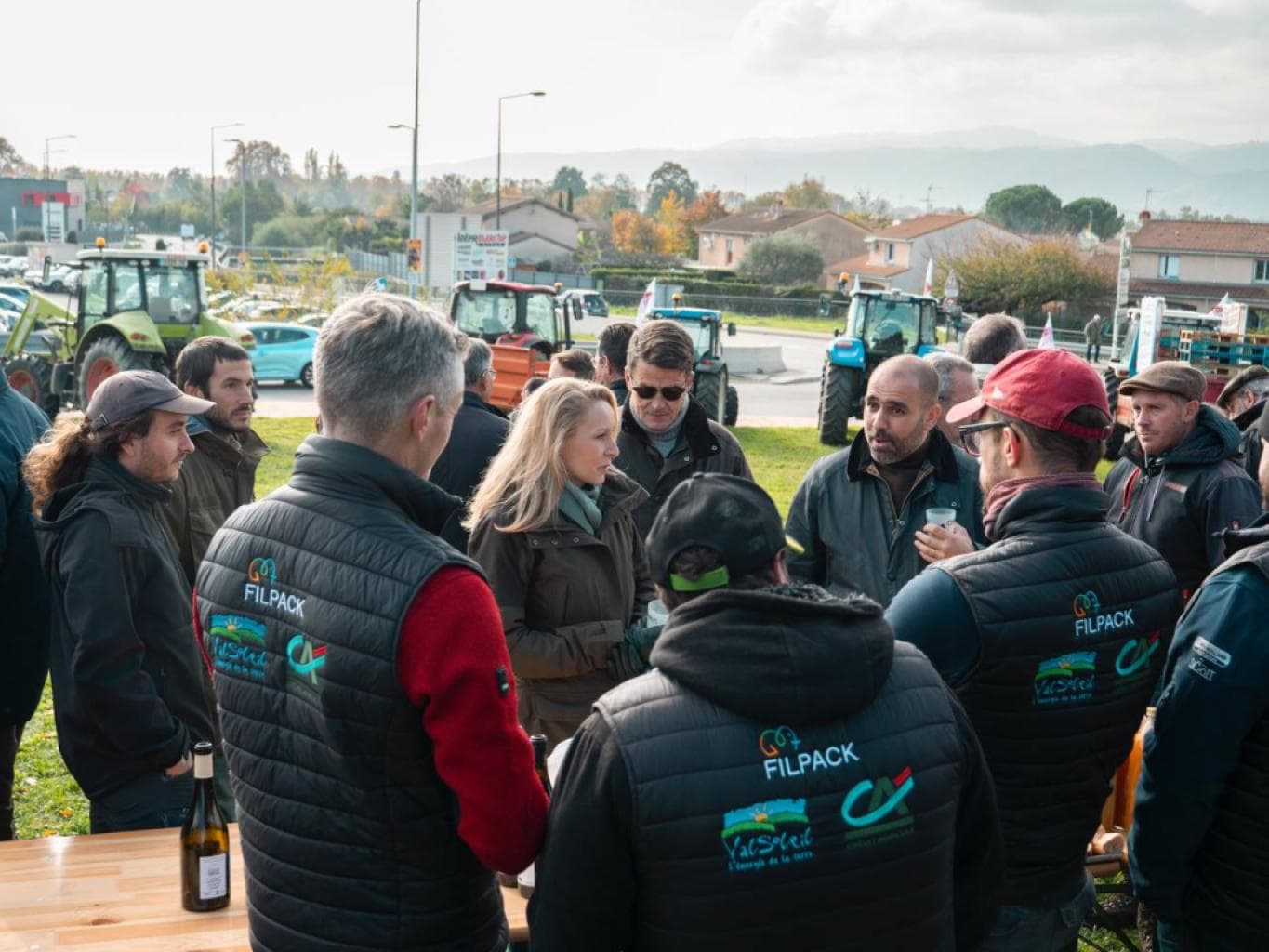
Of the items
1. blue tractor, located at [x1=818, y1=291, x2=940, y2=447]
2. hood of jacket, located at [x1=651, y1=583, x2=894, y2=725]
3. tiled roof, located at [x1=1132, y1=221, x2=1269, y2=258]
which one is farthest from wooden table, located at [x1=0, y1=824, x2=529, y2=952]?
tiled roof, located at [x1=1132, y1=221, x2=1269, y2=258]

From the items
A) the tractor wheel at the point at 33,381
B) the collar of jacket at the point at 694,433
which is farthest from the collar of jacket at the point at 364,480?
the tractor wheel at the point at 33,381

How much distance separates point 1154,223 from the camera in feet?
208

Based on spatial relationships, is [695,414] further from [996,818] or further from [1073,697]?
[996,818]

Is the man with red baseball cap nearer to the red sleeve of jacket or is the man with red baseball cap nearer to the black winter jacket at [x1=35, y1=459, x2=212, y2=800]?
the red sleeve of jacket

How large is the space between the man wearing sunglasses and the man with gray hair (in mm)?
2644

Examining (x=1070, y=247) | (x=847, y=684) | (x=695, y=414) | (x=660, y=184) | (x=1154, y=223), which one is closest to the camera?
(x=847, y=684)

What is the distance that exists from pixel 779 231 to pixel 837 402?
215 feet

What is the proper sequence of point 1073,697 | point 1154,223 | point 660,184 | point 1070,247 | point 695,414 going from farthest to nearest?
1. point 660,184
2. point 1154,223
3. point 1070,247
4. point 695,414
5. point 1073,697

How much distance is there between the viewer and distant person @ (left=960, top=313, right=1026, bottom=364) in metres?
6.17

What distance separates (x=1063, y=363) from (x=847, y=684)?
3.98 feet

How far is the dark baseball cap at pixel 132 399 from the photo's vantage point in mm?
3562

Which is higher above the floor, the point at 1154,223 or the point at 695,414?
the point at 1154,223

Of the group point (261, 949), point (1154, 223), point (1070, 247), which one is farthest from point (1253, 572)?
point (1154, 223)

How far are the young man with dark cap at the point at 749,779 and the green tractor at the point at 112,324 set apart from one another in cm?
1567
